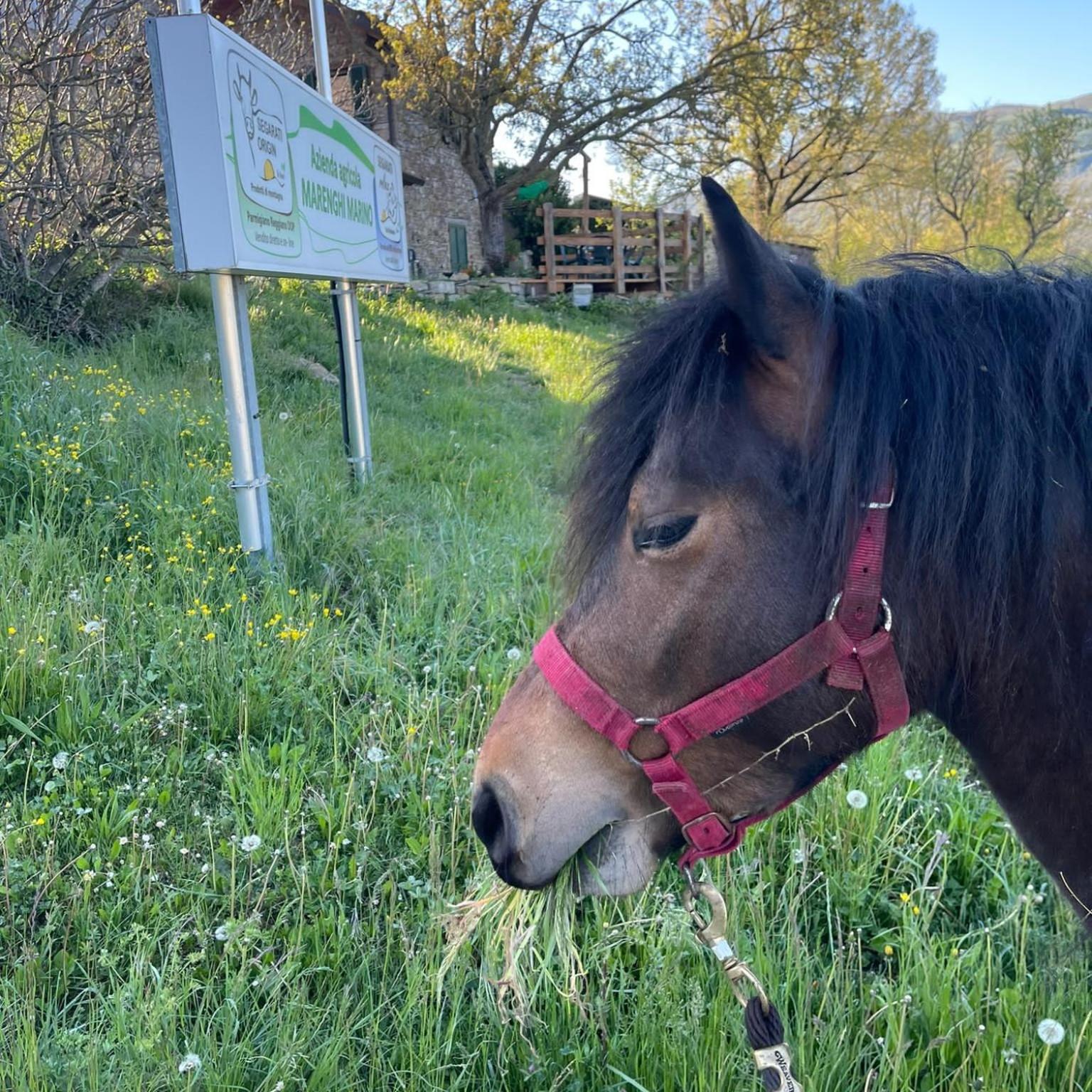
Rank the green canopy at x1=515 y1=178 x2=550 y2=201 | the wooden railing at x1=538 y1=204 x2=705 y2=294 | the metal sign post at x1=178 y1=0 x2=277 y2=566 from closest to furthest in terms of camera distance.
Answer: the metal sign post at x1=178 y1=0 x2=277 y2=566 < the wooden railing at x1=538 y1=204 x2=705 y2=294 < the green canopy at x1=515 y1=178 x2=550 y2=201

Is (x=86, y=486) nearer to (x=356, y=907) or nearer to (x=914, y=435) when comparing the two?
(x=356, y=907)

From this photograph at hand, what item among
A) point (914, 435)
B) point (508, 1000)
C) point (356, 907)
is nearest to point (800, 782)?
point (914, 435)

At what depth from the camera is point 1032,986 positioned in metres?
1.81

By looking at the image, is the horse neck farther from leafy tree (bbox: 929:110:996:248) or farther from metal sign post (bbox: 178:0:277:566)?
leafy tree (bbox: 929:110:996:248)

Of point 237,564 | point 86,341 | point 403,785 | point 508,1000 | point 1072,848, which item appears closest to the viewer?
point 1072,848

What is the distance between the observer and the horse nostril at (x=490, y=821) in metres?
1.39

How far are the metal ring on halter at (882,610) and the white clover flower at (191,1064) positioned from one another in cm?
137

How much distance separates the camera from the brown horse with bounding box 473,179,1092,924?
1198 mm

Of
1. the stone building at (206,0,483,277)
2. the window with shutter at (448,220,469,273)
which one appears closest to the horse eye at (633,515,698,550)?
the stone building at (206,0,483,277)

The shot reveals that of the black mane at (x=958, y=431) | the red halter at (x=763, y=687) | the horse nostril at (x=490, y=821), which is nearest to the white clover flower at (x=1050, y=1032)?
the red halter at (x=763, y=687)

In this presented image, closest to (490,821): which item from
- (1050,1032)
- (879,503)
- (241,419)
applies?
(879,503)

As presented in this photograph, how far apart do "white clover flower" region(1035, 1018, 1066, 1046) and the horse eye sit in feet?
4.18

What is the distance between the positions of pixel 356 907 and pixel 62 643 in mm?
1505

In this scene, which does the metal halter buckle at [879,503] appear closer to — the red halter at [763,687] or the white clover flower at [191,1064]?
the red halter at [763,687]
